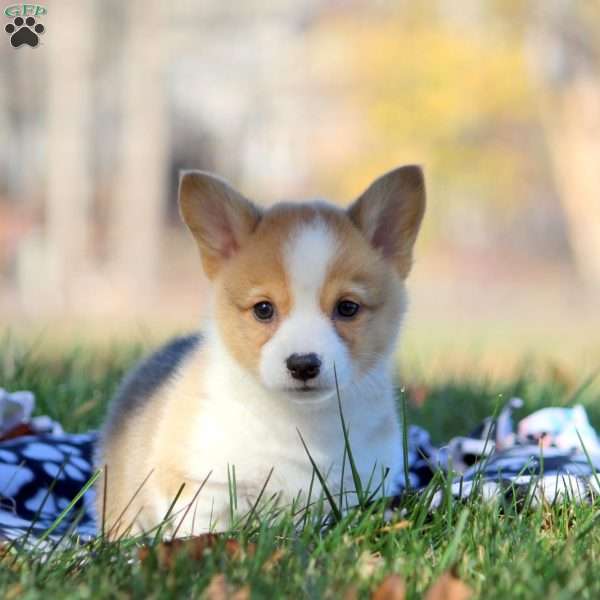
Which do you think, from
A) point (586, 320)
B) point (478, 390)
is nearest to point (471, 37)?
point (586, 320)

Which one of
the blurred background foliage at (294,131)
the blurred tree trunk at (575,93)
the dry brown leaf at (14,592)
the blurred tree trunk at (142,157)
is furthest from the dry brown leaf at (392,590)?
the blurred tree trunk at (142,157)

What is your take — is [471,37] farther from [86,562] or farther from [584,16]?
[86,562]

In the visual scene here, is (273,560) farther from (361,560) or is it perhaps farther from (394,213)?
(394,213)

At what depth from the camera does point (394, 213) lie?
10.8 feet

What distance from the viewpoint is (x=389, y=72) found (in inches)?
668

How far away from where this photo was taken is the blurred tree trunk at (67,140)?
55.4 ft

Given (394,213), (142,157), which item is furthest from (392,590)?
(142,157)

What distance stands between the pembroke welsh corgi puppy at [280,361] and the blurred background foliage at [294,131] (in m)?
7.54

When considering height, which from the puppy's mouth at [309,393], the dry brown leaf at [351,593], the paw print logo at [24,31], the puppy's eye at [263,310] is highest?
the paw print logo at [24,31]

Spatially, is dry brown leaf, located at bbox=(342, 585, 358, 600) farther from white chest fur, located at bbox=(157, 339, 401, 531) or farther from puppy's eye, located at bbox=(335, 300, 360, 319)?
puppy's eye, located at bbox=(335, 300, 360, 319)

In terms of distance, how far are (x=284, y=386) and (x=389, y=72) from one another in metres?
14.7

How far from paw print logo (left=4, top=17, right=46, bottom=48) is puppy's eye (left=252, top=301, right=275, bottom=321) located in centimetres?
257

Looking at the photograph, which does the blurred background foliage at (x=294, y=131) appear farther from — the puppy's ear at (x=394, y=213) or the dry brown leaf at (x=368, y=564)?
the dry brown leaf at (x=368, y=564)

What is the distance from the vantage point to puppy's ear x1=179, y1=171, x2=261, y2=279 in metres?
3.17
